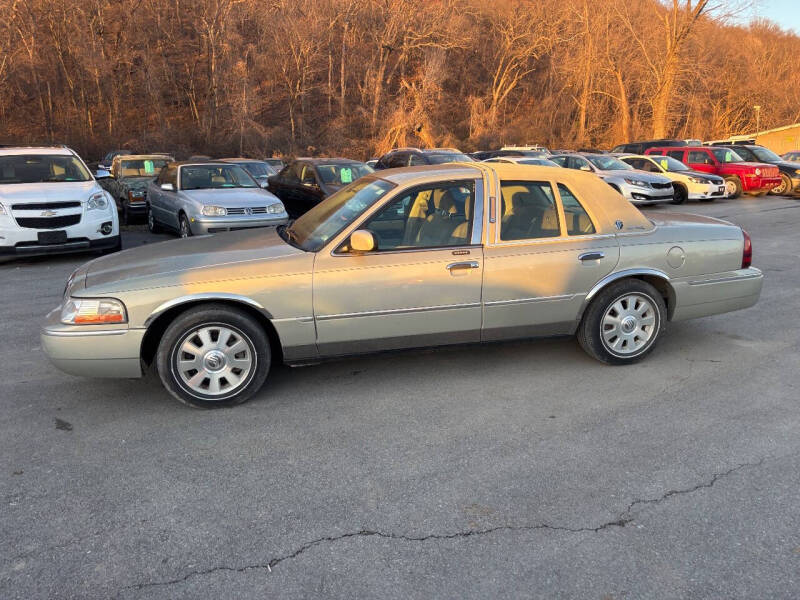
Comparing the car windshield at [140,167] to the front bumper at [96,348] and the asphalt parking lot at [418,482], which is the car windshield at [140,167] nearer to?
the asphalt parking lot at [418,482]

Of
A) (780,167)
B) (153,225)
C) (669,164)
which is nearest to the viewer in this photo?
(153,225)

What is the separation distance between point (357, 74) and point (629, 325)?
145ft

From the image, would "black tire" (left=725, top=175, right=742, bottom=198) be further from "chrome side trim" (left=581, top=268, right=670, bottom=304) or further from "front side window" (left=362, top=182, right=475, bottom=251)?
"front side window" (left=362, top=182, right=475, bottom=251)

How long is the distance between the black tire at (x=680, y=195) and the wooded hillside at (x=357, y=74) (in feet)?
72.4

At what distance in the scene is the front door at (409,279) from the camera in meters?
4.38

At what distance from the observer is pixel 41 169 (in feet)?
33.3

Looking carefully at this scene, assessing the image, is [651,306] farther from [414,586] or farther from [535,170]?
[414,586]

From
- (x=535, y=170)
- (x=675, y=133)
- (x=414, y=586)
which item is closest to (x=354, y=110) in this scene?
(x=675, y=133)

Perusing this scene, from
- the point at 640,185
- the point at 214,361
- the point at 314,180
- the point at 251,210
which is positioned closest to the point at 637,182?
the point at 640,185

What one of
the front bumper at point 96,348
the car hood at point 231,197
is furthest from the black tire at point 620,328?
the car hood at point 231,197

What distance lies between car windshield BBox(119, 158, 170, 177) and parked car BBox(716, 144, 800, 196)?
62.3 ft

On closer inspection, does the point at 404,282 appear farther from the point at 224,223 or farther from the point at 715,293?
the point at 224,223

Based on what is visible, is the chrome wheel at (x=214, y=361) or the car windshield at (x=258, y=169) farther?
the car windshield at (x=258, y=169)

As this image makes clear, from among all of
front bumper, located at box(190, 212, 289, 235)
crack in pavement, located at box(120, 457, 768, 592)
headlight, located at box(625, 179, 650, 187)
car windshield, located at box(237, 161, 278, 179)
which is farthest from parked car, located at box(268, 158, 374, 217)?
crack in pavement, located at box(120, 457, 768, 592)
